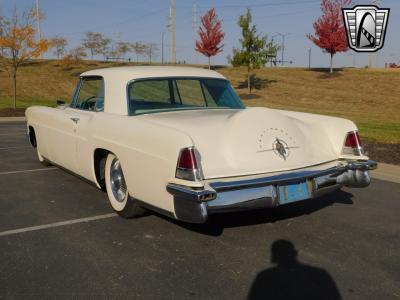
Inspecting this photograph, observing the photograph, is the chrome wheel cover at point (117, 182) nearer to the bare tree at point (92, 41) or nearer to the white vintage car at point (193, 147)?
the white vintage car at point (193, 147)

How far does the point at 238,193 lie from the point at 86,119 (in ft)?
7.59

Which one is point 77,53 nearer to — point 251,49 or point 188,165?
point 251,49

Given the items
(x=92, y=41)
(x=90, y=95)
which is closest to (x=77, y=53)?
(x=92, y=41)

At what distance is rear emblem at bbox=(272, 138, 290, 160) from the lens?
404 centimetres

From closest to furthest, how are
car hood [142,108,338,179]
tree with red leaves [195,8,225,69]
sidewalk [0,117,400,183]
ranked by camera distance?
1. car hood [142,108,338,179]
2. sidewalk [0,117,400,183]
3. tree with red leaves [195,8,225,69]

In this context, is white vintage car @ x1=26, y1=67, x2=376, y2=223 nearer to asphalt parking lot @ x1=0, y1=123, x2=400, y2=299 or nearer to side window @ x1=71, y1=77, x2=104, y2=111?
side window @ x1=71, y1=77, x2=104, y2=111

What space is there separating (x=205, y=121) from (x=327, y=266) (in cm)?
168

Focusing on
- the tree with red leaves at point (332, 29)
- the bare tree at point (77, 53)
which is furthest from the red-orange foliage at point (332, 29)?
the bare tree at point (77, 53)

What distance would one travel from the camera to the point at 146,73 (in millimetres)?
5023

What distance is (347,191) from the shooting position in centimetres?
594

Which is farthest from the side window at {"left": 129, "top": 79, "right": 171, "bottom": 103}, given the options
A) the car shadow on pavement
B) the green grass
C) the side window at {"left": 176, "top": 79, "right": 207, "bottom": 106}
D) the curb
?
the green grass

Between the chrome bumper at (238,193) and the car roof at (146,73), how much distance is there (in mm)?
1819

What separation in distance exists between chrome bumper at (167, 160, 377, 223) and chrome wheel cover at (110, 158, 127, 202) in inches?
47.9

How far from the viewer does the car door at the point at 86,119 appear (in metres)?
5.04
